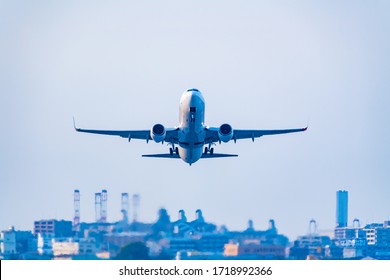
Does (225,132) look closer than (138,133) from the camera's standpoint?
Yes

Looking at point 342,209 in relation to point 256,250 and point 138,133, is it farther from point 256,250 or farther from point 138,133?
point 256,250

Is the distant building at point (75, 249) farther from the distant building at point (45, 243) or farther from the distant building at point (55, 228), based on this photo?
the distant building at point (55, 228)

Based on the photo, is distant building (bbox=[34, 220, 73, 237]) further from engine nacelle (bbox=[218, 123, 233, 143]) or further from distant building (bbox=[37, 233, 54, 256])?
engine nacelle (bbox=[218, 123, 233, 143])

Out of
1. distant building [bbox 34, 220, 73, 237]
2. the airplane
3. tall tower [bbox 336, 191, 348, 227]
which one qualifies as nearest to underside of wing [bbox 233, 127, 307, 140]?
the airplane

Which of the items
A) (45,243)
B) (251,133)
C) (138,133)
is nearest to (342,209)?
(251,133)
